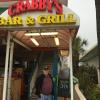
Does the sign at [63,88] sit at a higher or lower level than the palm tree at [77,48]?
lower

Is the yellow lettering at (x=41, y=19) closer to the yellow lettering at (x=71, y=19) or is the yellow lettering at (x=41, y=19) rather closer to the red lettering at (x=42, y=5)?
the red lettering at (x=42, y=5)

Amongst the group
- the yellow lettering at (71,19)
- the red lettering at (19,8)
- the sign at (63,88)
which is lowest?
the sign at (63,88)

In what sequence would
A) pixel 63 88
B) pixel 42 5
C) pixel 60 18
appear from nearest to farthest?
pixel 60 18 → pixel 42 5 → pixel 63 88

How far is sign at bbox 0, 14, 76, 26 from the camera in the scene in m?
8.20

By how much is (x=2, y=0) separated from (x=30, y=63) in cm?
364

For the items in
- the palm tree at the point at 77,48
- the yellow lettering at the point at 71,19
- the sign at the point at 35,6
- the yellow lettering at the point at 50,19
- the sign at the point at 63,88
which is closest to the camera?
the yellow lettering at the point at 71,19

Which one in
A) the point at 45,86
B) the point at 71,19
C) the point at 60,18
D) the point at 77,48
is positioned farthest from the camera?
the point at 77,48

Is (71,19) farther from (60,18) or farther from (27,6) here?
(27,6)

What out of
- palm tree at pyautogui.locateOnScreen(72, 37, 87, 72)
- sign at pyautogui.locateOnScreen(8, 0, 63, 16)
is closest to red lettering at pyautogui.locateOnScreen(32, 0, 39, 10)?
sign at pyautogui.locateOnScreen(8, 0, 63, 16)

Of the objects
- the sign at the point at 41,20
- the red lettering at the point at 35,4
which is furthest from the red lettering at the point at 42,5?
the sign at the point at 41,20

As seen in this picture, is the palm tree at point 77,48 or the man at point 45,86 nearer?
the man at point 45,86

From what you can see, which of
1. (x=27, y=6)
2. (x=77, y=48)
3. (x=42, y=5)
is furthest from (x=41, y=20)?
(x=77, y=48)

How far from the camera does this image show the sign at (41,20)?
26.9 ft

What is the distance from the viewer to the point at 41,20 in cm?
838
